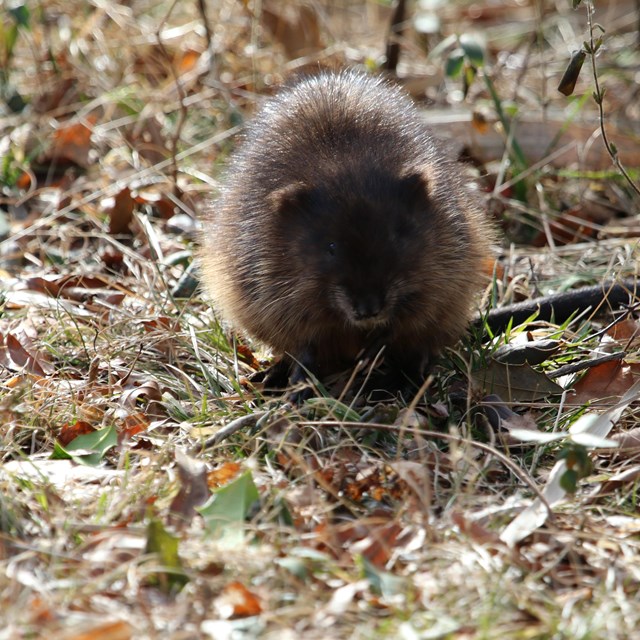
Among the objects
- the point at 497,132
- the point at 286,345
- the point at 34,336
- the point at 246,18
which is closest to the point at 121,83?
A: the point at 246,18

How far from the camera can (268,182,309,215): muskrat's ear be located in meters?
4.57

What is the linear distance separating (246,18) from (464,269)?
548 centimetres

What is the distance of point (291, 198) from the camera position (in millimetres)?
4582

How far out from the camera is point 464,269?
489cm

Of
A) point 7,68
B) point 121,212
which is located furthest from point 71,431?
point 7,68

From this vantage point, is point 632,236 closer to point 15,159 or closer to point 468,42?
point 468,42

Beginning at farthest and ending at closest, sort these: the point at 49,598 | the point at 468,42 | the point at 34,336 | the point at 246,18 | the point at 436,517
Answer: the point at 246,18 < the point at 468,42 < the point at 34,336 < the point at 436,517 < the point at 49,598

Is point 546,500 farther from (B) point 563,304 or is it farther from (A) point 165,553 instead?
(B) point 563,304

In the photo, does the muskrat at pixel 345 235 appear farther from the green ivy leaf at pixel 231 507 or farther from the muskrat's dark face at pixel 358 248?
the green ivy leaf at pixel 231 507

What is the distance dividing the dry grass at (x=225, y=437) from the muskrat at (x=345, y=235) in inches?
12.8

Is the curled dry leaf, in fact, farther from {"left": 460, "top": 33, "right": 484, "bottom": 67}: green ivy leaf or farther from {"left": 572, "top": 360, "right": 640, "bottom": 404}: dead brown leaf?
{"left": 460, "top": 33, "right": 484, "bottom": 67}: green ivy leaf

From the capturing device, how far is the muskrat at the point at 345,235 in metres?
4.43

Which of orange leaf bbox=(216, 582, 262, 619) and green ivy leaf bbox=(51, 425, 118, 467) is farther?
green ivy leaf bbox=(51, 425, 118, 467)

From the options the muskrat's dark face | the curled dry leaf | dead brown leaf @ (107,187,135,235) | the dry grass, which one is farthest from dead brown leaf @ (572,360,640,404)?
A: dead brown leaf @ (107,187,135,235)
